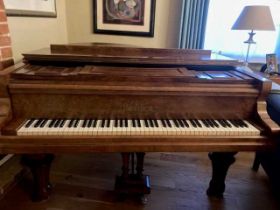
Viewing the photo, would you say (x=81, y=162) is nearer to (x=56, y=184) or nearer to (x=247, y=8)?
(x=56, y=184)

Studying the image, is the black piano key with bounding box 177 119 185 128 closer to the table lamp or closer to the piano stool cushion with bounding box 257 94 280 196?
the piano stool cushion with bounding box 257 94 280 196

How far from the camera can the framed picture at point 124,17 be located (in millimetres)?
3006

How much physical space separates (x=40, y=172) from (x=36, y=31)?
1.37 meters

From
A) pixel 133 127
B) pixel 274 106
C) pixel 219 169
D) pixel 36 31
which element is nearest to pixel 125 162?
pixel 133 127

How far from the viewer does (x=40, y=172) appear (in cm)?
164

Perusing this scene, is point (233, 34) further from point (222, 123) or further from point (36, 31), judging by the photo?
point (36, 31)

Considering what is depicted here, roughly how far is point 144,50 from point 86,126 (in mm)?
803

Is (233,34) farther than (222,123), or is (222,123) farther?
(233,34)

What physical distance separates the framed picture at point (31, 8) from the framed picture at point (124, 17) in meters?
0.60

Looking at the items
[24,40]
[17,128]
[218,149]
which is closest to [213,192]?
[218,149]

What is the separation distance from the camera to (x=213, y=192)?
188 centimetres

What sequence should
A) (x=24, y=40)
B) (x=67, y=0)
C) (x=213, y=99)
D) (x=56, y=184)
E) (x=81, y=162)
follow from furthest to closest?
(x=67, y=0)
(x=81, y=162)
(x=24, y=40)
(x=56, y=184)
(x=213, y=99)

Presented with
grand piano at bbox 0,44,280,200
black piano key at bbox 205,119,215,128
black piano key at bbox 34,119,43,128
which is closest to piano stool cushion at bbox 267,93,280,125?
grand piano at bbox 0,44,280,200

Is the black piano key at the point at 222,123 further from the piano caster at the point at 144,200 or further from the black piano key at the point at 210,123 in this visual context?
the piano caster at the point at 144,200
